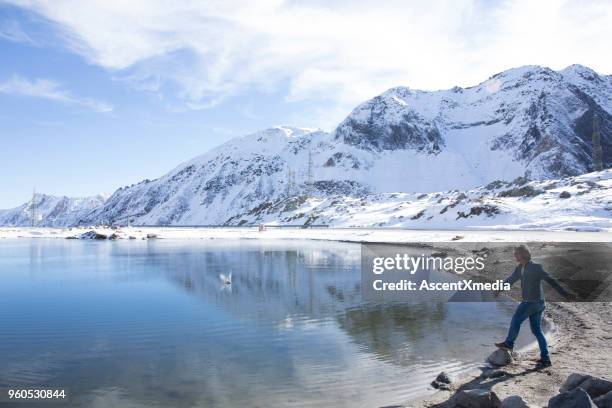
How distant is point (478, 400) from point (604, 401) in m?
1.95

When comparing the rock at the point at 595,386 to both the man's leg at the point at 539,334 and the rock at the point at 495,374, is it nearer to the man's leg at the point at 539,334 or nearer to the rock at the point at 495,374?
the rock at the point at 495,374

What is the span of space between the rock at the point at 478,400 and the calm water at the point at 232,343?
171cm

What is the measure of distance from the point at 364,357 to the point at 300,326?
4448 millimetres

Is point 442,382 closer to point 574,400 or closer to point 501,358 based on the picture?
point 501,358

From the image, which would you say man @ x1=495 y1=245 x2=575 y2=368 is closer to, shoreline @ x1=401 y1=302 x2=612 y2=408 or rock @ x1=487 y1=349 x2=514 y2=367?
rock @ x1=487 y1=349 x2=514 y2=367

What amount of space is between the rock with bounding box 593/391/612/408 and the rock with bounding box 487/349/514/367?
12.4 feet

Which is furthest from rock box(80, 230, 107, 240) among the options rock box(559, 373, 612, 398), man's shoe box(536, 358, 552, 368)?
rock box(559, 373, 612, 398)

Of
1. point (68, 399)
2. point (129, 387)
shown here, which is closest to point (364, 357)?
point (129, 387)

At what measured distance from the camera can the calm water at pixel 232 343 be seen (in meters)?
10.7

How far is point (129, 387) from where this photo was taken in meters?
10.9

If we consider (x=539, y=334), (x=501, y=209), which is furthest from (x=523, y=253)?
(x=501, y=209)


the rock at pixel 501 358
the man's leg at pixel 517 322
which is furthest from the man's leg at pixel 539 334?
the rock at pixel 501 358

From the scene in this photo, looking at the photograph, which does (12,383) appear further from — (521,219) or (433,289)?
(521,219)

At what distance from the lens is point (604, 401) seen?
7770mm
